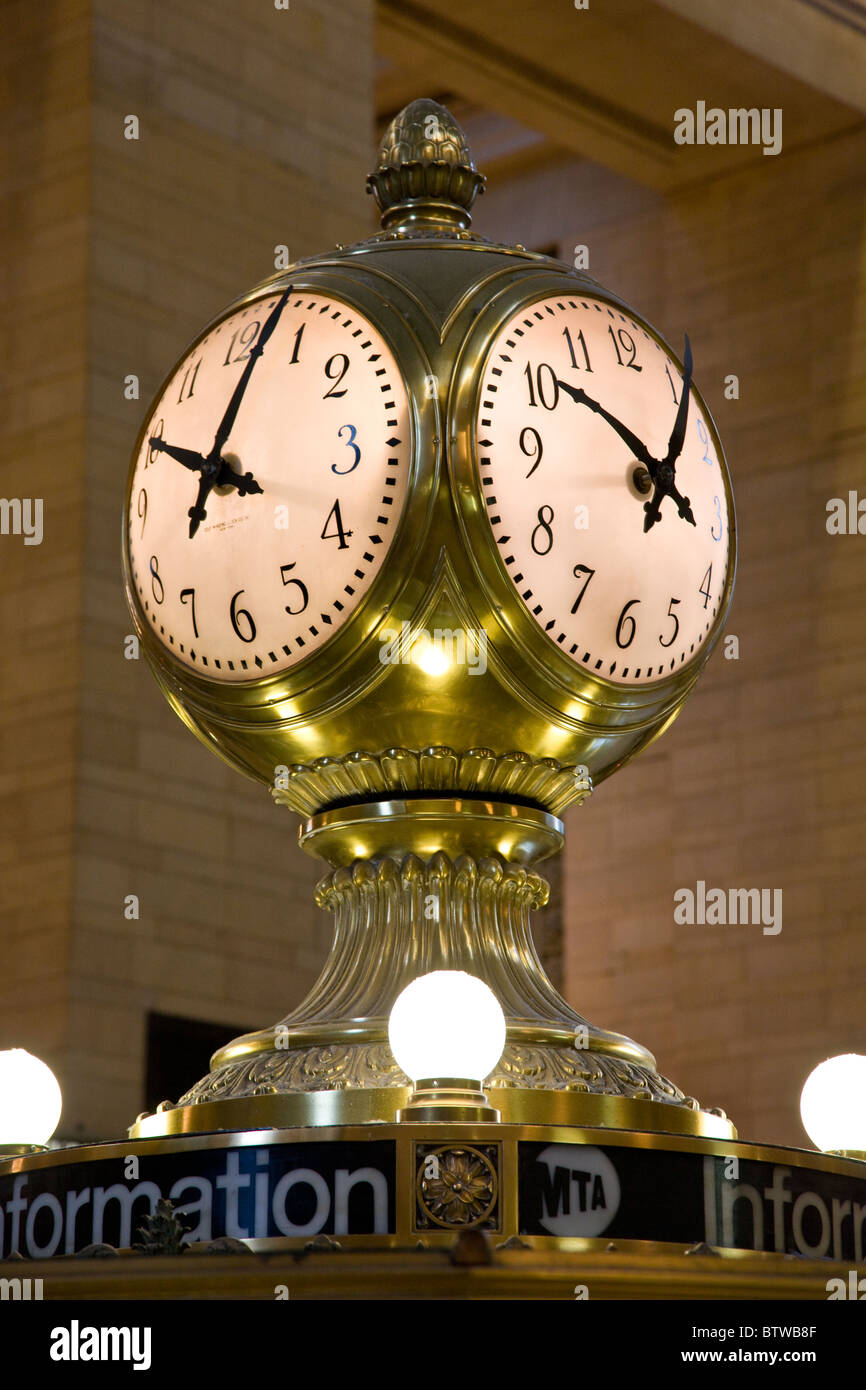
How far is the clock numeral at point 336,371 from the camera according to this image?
212 cm

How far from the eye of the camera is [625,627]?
2172mm

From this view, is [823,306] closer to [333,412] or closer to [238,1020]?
[238,1020]

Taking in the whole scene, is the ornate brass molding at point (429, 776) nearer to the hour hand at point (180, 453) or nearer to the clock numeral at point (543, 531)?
the clock numeral at point (543, 531)

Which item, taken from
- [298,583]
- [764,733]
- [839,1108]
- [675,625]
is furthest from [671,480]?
[764,733]

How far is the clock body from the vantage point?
6.82 feet

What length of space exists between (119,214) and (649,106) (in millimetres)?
4254

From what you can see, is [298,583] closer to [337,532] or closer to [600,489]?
[337,532]

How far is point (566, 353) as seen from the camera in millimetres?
2174

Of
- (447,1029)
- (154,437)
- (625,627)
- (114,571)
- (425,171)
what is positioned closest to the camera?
(447,1029)

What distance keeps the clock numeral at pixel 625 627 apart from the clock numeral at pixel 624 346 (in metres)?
0.24

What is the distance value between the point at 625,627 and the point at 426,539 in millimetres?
232

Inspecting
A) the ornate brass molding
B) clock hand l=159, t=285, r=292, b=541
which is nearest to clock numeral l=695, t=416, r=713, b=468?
the ornate brass molding

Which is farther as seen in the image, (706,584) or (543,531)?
(706,584)

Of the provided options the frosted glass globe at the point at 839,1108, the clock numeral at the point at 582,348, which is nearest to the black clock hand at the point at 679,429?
the clock numeral at the point at 582,348
